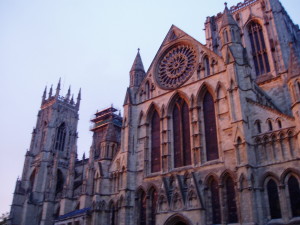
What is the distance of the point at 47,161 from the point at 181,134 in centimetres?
3511

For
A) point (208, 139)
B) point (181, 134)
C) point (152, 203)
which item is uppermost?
point (181, 134)

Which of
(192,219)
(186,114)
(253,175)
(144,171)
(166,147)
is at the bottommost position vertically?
(192,219)

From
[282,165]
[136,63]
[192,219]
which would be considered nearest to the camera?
[282,165]

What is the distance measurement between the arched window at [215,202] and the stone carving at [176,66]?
9.06 m

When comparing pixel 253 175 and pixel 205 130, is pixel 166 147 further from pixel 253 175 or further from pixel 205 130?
pixel 253 175

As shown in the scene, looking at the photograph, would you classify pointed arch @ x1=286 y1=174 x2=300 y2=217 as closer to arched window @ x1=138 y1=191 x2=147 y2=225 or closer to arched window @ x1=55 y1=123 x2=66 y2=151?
arched window @ x1=138 y1=191 x2=147 y2=225

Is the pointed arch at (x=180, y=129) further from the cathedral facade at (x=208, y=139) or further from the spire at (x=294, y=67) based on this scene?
the spire at (x=294, y=67)

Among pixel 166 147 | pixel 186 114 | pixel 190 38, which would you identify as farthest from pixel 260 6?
pixel 166 147

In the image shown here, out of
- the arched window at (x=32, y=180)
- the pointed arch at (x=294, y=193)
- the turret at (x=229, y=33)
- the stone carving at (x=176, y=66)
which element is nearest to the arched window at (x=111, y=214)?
the stone carving at (x=176, y=66)

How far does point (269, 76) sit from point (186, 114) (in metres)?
Answer: 13.2

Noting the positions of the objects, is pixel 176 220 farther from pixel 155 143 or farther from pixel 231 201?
pixel 155 143

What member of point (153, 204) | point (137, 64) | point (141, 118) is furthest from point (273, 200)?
point (137, 64)

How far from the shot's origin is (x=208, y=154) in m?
22.5

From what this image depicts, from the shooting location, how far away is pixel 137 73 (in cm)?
3059
